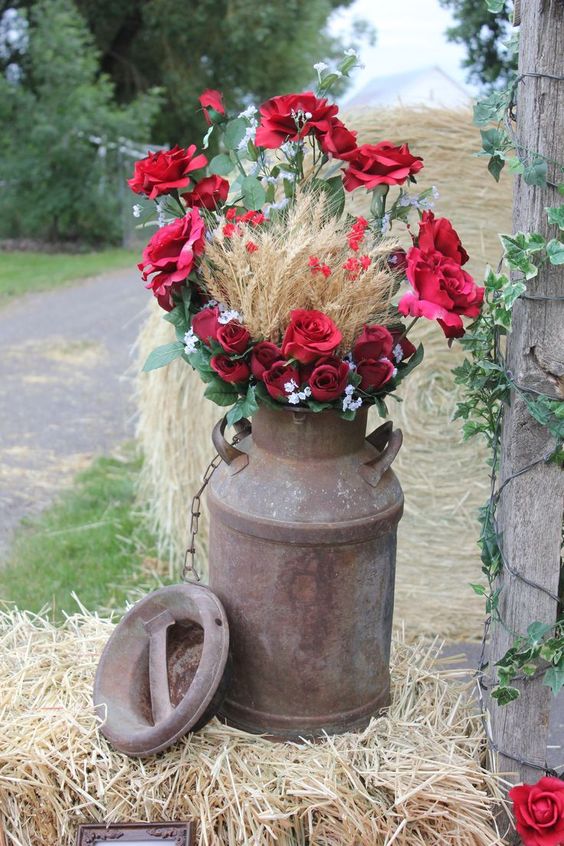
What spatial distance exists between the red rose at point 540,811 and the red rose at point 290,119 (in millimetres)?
1640

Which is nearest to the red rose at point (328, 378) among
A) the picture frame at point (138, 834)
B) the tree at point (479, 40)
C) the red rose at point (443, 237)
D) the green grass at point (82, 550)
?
the red rose at point (443, 237)

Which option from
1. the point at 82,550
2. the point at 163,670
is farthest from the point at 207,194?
the point at 82,550

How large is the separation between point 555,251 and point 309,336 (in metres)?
0.56

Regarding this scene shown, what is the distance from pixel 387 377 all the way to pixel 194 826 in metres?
1.13

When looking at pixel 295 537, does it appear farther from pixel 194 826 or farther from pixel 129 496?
pixel 129 496

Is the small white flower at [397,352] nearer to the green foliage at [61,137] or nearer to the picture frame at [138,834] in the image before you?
the picture frame at [138,834]

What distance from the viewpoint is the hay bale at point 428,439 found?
156 inches

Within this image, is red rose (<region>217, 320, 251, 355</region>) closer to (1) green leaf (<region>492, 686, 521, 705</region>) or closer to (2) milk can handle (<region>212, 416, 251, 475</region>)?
(2) milk can handle (<region>212, 416, 251, 475</region>)

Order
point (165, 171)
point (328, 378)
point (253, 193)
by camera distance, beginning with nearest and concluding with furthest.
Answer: point (328, 378) < point (165, 171) < point (253, 193)

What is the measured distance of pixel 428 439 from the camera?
443cm

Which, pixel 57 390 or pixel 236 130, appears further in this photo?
pixel 57 390

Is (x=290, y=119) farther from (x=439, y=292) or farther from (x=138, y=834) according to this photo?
(x=138, y=834)

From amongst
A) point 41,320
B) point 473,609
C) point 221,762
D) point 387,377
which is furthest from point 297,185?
point 41,320

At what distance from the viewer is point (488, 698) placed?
8.27 feet
